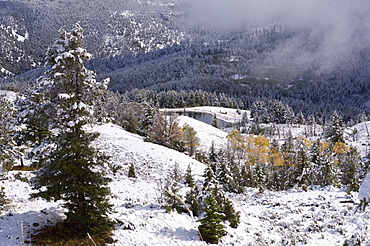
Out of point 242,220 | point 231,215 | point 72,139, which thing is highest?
point 72,139

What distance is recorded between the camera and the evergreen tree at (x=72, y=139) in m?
10.6

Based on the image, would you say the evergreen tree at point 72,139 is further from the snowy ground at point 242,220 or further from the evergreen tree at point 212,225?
the evergreen tree at point 212,225

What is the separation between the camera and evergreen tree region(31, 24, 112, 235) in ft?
34.9

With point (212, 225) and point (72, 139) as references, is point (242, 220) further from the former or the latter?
point (72, 139)

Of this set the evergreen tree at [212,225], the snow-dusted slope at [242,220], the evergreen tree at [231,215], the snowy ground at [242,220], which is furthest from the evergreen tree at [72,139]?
the evergreen tree at [231,215]

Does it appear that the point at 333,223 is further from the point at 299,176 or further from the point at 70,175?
the point at 299,176

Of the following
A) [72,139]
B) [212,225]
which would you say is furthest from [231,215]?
[72,139]

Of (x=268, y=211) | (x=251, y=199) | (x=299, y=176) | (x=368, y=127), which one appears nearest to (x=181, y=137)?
(x=299, y=176)

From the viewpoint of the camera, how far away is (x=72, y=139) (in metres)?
10.6

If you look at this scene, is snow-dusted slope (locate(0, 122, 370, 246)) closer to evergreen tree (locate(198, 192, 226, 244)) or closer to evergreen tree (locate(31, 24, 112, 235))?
evergreen tree (locate(198, 192, 226, 244))

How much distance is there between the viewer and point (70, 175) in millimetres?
10836

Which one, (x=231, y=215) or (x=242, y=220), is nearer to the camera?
(x=231, y=215)

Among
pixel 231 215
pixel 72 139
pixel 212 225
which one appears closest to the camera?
pixel 72 139

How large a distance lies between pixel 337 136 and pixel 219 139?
38.0 m
